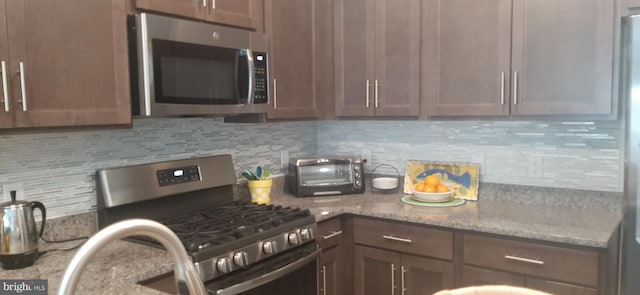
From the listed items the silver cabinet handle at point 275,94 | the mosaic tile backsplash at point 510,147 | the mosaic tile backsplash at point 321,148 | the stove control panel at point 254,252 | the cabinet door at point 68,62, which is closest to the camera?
the cabinet door at point 68,62

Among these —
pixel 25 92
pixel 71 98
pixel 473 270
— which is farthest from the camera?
pixel 473 270

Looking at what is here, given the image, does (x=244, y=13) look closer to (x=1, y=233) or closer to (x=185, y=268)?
(x=1, y=233)

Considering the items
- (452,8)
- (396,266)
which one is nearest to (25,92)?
(396,266)

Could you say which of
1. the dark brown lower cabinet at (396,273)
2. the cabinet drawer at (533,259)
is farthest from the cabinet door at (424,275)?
the cabinet drawer at (533,259)

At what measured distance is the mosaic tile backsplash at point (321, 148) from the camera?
6.07 ft

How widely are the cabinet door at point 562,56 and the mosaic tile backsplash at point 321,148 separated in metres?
0.30

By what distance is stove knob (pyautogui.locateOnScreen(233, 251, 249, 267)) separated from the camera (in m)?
1.73

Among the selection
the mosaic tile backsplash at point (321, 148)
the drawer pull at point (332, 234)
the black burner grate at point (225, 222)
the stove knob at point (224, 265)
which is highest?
the mosaic tile backsplash at point (321, 148)

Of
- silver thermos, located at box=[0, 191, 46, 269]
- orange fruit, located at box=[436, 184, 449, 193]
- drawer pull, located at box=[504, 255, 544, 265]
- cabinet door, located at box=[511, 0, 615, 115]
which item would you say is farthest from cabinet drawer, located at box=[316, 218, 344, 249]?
silver thermos, located at box=[0, 191, 46, 269]

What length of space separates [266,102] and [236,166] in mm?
523

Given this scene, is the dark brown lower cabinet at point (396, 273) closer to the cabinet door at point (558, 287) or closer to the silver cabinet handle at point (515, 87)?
the cabinet door at point (558, 287)

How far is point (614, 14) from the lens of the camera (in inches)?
75.7

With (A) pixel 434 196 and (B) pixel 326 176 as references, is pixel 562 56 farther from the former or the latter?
(B) pixel 326 176

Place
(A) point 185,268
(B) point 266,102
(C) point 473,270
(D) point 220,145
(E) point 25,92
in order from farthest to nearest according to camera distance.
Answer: (D) point 220,145 < (B) point 266,102 < (C) point 473,270 < (E) point 25,92 < (A) point 185,268
